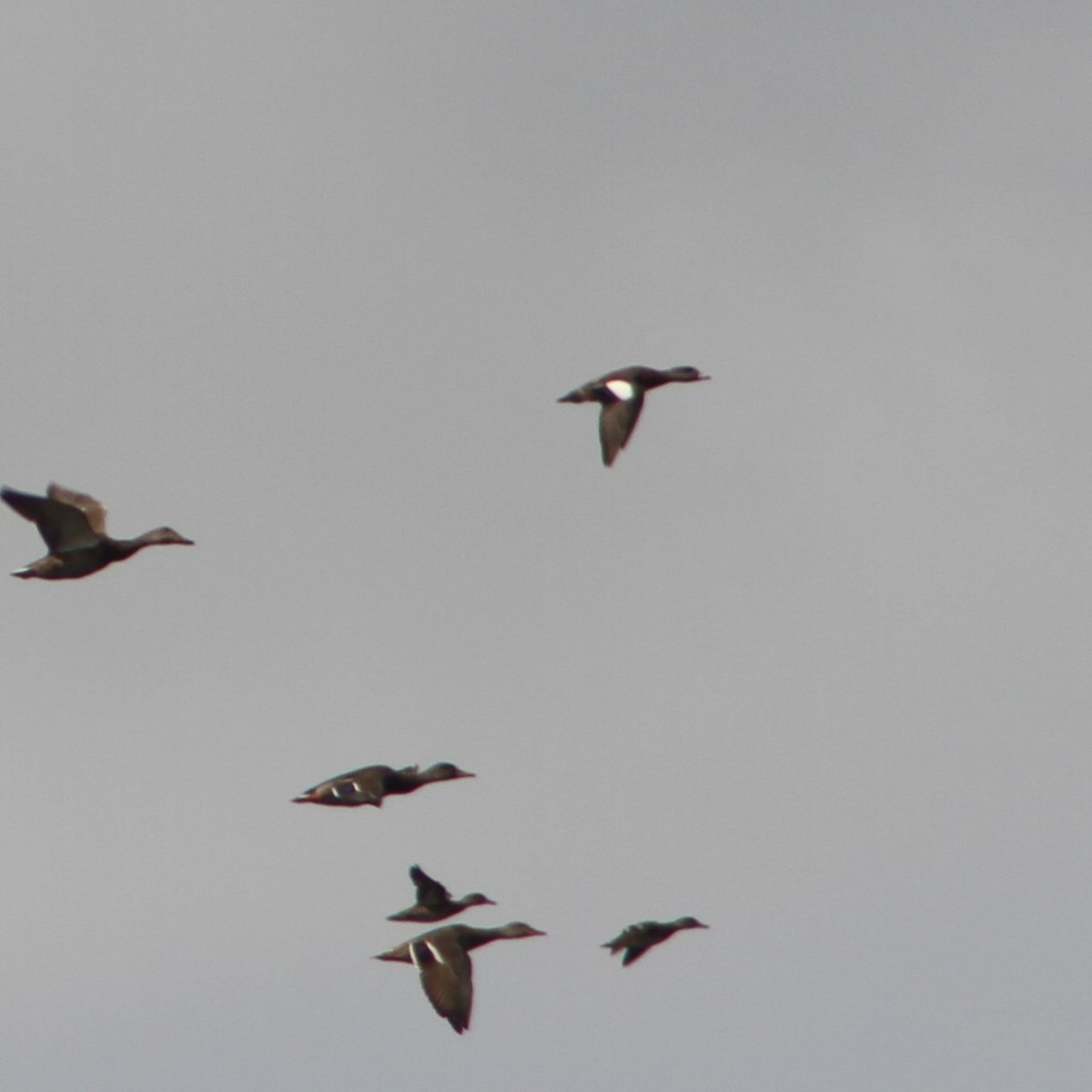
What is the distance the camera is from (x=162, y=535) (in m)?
41.9

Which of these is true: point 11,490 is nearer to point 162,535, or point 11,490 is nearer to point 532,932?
point 162,535

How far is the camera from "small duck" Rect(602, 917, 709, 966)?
45062mm

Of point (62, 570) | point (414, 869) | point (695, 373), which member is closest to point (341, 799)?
point (414, 869)

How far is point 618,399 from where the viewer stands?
44.8m

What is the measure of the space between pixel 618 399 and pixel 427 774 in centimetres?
600

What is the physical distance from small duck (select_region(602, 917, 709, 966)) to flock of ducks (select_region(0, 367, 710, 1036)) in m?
0.01

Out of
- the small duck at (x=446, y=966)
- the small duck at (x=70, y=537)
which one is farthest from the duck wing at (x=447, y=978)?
the small duck at (x=70, y=537)

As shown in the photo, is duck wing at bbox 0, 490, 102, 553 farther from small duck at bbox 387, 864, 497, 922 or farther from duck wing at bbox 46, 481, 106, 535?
small duck at bbox 387, 864, 497, 922

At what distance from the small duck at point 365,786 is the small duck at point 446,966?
2.01 m

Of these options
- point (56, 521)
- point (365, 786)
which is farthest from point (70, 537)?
point (365, 786)

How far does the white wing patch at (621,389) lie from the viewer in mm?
44781

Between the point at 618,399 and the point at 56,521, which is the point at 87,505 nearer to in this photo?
the point at 56,521

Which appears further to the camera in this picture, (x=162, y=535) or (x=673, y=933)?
(x=673, y=933)

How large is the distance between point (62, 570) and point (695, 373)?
10.5m
